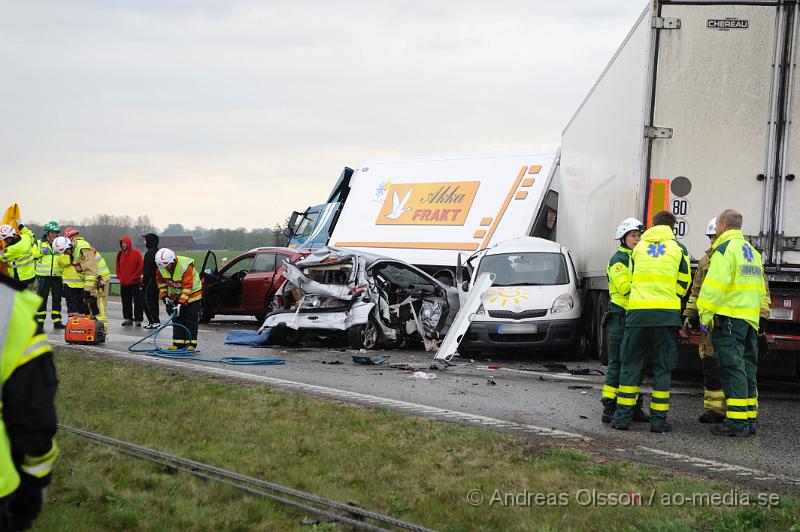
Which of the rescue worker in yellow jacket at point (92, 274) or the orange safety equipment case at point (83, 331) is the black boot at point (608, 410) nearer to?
the orange safety equipment case at point (83, 331)

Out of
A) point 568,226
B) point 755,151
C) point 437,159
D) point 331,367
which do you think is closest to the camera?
point 755,151

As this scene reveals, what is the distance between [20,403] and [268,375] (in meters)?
8.26

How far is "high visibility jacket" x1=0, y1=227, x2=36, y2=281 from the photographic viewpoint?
44.2 ft

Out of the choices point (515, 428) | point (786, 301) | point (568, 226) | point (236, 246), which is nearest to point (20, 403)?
A: point (515, 428)

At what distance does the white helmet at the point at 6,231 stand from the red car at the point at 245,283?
551 cm

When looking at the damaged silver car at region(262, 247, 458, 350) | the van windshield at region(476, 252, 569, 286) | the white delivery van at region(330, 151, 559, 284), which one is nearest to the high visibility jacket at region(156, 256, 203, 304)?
the damaged silver car at region(262, 247, 458, 350)

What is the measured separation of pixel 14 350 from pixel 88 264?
13658 mm

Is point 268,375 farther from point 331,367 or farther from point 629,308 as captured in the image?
point 629,308

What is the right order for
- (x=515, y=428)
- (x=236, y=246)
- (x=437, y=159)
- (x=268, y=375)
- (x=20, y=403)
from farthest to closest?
(x=236, y=246)
(x=437, y=159)
(x=268, y=375)
(x=515, y=428)
(x=20, y=403)

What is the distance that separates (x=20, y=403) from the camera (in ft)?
8.56

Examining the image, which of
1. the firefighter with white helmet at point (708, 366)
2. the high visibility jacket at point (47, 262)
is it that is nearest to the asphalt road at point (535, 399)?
the firefighter with white helmet at point (708, 366)

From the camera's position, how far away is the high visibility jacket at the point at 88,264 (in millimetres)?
15516

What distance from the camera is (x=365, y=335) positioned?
13945 mm

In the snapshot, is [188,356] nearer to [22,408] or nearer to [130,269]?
[130,269]
